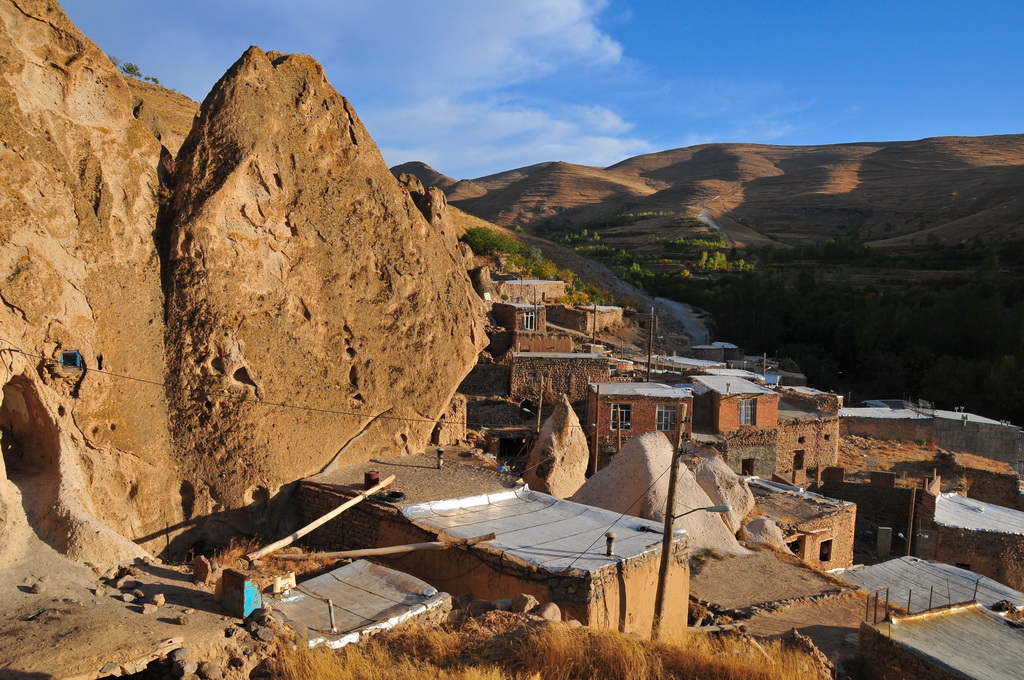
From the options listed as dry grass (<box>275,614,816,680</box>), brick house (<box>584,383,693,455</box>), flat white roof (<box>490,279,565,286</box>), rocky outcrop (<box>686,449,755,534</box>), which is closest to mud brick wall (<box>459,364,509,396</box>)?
brick house (<box>584,383,693,455</box>)

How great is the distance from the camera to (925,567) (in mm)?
15383

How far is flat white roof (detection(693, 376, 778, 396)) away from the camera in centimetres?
2394

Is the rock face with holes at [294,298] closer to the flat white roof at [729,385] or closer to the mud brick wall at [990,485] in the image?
the flat white roof at [729,385]

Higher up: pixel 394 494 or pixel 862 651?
pixel 394 494

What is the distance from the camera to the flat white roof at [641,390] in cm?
2141

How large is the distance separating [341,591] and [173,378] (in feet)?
14.9

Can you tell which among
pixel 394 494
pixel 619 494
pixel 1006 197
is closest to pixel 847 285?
pixel 1006 197

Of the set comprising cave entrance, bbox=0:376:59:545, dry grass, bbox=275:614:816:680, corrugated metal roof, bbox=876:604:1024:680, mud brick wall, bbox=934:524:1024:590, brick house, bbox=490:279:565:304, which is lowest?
mud brick wall, bbox=934:524:1024:590

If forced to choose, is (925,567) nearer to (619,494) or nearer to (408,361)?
(619,494)

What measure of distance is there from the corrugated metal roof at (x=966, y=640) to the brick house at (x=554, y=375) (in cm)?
1315

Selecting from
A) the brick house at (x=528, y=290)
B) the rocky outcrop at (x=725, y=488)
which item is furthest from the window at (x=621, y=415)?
the brick house at (x=528, y=290)

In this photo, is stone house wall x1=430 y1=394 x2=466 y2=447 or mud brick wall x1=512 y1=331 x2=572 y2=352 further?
mud brick wall x1=512 y1=331 x2=572 y2=352

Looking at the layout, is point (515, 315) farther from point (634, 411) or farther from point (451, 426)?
point (451, 426)

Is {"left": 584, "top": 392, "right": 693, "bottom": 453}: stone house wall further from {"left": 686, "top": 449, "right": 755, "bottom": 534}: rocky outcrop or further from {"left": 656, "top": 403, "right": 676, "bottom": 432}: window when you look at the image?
{"left": 686, "top": 449, "right": 755, "bottom": 534}: rocky outcrop
